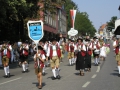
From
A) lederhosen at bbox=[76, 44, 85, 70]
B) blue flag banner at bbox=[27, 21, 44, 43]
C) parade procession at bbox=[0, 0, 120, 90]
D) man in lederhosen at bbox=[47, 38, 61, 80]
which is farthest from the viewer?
lederhosen at bbox=[76, 44, 85, 70]

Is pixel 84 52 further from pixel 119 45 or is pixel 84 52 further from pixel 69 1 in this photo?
pixel 69 1

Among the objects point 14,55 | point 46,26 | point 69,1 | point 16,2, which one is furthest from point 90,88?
point 69,1

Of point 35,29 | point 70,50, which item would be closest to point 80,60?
point 35,29

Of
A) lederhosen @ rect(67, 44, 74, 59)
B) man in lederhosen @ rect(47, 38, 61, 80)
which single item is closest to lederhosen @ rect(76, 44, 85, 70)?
man in lederhosen @ rect(47, 38, 61, 80)

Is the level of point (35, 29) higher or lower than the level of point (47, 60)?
higher

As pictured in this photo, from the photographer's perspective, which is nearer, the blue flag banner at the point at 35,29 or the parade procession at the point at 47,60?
the parade procession at the point at 47,60

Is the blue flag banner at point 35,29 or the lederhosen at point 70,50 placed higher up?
the blue flag banner at point 35,29

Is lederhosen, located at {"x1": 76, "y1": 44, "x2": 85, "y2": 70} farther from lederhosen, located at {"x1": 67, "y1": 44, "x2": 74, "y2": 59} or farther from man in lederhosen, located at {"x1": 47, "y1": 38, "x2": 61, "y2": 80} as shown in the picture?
lederhosen, located at {"x1": 67, "y1": 44, "x2": 74, "y2": 59}

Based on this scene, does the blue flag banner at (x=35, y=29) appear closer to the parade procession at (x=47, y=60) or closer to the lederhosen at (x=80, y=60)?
the parade procession at (x=47, y=60)

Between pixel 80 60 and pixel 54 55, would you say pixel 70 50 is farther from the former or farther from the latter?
pixel 54 55

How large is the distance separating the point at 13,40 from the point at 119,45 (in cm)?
1567

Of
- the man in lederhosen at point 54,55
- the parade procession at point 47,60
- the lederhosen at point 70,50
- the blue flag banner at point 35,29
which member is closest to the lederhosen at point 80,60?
the parade procession at point 47,60

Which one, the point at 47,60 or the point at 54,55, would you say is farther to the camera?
the point at 47,60

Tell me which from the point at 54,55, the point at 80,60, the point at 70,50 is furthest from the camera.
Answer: the point at 70,50
